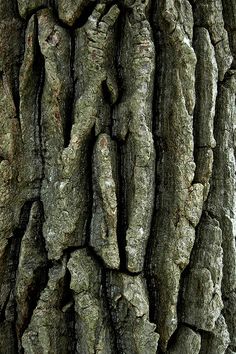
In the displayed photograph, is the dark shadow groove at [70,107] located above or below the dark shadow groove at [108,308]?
above

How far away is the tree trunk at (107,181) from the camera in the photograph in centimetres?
156

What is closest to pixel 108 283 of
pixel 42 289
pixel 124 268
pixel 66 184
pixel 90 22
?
pixel 124 268

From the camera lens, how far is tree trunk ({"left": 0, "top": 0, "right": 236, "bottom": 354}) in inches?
61.3

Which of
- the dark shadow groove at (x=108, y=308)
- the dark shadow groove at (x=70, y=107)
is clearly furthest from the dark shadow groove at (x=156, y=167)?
the dark shadow groove at (x=70, y=107)

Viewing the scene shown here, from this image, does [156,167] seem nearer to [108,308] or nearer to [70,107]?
[70,107]

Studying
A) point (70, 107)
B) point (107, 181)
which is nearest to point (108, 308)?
point (107, 181)

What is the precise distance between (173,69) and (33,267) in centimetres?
78

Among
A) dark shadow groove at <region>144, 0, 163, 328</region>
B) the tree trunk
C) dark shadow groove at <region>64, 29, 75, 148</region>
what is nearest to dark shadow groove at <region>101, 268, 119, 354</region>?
the tree trunk

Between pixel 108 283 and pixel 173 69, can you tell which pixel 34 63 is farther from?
pixel 108 283

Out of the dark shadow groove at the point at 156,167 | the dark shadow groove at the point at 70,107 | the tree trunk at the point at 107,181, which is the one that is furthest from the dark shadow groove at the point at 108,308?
the dark shadow groove at the point at 70,107

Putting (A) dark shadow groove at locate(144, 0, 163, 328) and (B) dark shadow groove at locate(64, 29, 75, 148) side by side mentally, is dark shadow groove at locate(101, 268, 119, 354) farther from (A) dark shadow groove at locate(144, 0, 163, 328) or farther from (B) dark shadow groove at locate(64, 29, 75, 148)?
(B) dark shadow groove at locate(64, 29, 75, 148)

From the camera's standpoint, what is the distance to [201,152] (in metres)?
1.65

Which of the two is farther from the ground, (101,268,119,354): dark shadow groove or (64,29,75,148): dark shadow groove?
(64,29,75,148): dark shadow groove

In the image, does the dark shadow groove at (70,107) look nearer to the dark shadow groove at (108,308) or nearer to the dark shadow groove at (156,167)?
the dark shadow groove at (156,167)
